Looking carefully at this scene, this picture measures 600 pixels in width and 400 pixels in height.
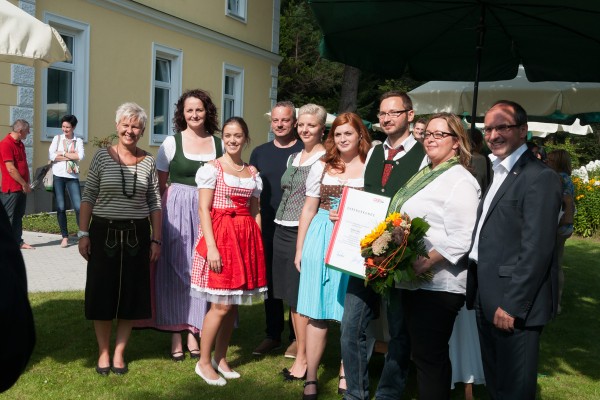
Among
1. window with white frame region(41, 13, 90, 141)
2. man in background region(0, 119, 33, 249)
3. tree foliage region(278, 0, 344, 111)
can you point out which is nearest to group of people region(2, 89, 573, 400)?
man in background region(0, 119, 33, 249)

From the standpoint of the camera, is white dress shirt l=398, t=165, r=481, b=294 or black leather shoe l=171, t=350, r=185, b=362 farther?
black leather shoe l=171, t=350, r=185, b=362

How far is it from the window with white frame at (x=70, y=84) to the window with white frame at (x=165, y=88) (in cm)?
270

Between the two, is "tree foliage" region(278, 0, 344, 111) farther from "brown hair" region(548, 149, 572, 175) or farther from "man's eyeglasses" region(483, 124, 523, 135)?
"man's eyeglasses" region(483, 124, 523, 135)

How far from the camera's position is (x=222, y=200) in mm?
4641

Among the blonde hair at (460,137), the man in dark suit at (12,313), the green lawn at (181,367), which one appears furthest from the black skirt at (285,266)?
the man in dark suit at (12,313)

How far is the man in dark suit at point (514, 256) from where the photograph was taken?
3.06 metres

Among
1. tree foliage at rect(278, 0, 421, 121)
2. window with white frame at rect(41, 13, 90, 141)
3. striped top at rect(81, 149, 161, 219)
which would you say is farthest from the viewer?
tree foliage at rect(278, 0, 421, 121)

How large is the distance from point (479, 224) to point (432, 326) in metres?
0.63

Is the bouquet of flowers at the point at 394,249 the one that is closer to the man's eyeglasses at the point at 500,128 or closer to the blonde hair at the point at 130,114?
the man's eyeglasses at the point at 500,128

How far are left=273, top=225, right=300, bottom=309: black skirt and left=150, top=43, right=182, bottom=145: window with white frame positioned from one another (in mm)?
11929

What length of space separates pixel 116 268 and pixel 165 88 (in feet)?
42.2

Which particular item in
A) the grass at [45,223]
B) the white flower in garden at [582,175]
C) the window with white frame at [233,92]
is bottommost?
the grass at [45,223]

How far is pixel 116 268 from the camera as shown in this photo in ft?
15.4

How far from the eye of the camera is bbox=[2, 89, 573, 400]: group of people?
3.19 metres
